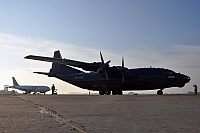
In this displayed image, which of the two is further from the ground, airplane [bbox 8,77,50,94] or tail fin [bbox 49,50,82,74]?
tail fin [bbox 49,50,82,74]

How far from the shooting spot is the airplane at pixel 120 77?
1464 inches

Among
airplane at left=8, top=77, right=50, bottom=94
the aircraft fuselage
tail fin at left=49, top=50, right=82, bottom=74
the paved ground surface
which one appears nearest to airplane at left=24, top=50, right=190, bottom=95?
the aircraft fuselage

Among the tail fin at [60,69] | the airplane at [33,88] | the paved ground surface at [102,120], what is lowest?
the paved ground surface at [102,120]

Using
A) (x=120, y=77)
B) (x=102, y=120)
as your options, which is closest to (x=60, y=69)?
(x=120, y=77)

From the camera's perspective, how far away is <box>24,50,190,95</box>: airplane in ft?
122

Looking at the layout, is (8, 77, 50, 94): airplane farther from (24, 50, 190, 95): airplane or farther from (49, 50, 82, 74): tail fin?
(24, 50, 190, 95): airplane

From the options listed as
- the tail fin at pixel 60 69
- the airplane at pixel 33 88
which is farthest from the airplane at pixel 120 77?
the airplane at pixel 33 88

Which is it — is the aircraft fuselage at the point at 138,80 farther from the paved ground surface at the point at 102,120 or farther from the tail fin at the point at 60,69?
the paved ground surface at the point at 102,120

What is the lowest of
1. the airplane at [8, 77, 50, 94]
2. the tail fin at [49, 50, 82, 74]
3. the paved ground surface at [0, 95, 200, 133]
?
the paved ground surface at [0, 95, 200, 133]

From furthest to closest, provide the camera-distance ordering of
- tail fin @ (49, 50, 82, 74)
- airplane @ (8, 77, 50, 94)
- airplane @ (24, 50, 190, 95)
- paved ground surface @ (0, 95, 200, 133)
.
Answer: airplane @ (8, 77, 50, 94) < tail fin @ (49, 50, 82, 74) < airplane @ (24, 50, 190, 95) < paved ground surface @ (0, 95, 200, 133)

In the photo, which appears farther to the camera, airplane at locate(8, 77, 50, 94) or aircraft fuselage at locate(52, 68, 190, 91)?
airplane at locate(8, 77, 50, 94)

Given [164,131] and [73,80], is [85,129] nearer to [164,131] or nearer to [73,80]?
[164,131]

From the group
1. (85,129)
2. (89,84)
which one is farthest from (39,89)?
(85,129)

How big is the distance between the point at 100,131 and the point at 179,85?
33701 mm
